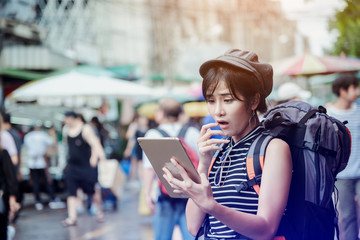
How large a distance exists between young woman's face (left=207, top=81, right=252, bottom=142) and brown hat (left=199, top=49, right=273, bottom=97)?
97mm

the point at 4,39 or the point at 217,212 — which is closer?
the point at 217,212

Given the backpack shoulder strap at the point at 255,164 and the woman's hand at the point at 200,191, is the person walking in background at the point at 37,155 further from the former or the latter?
the woman's hand at the point at 200,191

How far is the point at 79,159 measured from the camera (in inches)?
435

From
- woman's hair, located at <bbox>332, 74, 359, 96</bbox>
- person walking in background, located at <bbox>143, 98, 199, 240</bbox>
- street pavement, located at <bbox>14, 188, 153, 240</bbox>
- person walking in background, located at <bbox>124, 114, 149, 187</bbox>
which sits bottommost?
street pavement, located at <bbox>14, 188, 153, 240</bbox>

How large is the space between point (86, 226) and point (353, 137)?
238 inches

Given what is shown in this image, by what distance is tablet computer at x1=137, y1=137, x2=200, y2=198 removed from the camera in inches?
88.6

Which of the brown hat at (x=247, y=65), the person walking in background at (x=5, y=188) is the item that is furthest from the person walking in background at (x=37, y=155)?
the brown hat at (x=247, y=65)

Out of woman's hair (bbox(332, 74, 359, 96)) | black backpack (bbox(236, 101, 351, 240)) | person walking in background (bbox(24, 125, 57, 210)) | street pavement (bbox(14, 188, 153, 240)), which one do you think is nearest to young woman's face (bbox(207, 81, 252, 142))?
black backpack (bbox(236, 101, 351, 240))

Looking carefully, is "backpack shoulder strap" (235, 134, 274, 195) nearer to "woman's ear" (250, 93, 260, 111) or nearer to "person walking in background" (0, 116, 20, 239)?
"woman's ear" (250, 93, 260, 111)

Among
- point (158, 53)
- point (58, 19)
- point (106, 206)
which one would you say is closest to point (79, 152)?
point (106, 206)

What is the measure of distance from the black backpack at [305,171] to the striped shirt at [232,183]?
40 millimetres

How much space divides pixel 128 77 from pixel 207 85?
67.9ft

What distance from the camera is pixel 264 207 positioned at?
224cm

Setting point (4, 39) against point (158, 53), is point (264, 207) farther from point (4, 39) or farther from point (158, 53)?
point (158, 53)
